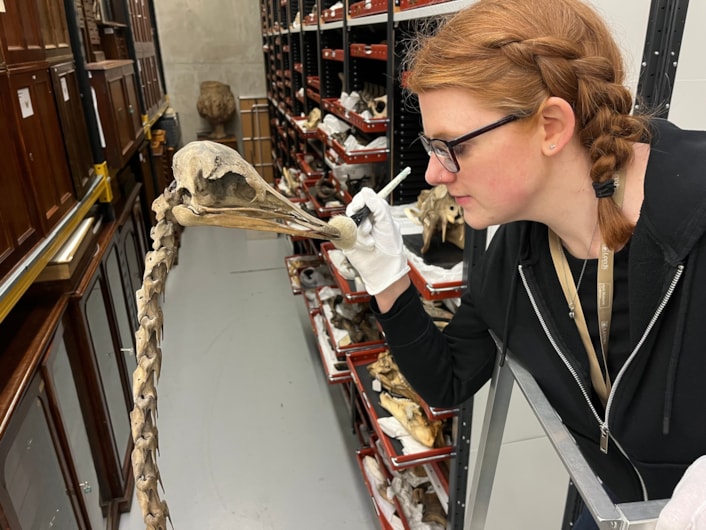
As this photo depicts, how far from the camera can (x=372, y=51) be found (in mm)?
2391

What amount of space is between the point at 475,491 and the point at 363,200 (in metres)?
0.82

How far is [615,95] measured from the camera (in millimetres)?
861

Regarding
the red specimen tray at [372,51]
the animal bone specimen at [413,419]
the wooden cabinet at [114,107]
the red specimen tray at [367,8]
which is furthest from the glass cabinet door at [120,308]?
the red specimen tray at [367,8]

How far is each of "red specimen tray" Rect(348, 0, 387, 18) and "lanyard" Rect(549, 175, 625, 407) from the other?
1546 mm

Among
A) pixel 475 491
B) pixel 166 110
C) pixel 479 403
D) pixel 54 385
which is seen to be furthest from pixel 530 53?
pixel 166 110

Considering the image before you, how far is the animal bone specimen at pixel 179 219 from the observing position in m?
0.98

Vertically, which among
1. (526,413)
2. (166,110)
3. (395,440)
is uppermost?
(166,110)

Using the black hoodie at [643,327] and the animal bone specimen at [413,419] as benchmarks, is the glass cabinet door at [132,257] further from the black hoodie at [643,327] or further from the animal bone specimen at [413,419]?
the black hoodie at [643,327]

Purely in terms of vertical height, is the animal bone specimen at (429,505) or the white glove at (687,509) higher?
the white glove at (687,509)

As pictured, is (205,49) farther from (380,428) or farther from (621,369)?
(621,369)

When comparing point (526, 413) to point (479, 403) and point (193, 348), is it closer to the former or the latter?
point (479, 403)

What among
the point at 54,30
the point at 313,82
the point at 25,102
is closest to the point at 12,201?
the point at 25,102

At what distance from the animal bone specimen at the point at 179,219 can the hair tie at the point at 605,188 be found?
58cm

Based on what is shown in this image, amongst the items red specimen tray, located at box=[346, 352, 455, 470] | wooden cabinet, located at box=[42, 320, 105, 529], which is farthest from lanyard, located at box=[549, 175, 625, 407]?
wooden cabinet, located at box=[42, 320, 105, 529]
